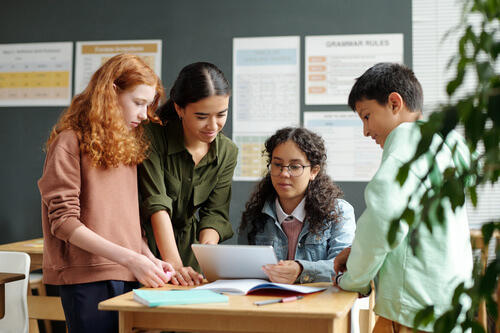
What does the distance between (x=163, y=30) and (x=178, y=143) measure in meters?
2.13

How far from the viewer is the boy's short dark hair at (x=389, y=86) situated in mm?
1540

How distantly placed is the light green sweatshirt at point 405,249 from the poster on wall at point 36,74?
10.4 ft

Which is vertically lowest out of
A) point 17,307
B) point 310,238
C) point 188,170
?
point 17,307

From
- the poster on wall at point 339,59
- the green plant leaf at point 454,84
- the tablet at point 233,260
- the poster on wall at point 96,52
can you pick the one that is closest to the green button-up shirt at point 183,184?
the tablet at point 233,260

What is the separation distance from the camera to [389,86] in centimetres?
154

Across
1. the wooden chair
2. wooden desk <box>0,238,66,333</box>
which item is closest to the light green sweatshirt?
wooden desk <box>0,238,66,333</box>

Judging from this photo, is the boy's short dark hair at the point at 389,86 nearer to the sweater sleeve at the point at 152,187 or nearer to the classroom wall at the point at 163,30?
the sweater sleeve at the point at 152,187

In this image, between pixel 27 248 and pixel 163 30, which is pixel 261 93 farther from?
pixel 27 248

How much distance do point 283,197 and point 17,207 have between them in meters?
2.66

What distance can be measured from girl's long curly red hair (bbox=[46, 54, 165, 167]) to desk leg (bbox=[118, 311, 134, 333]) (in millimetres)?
466

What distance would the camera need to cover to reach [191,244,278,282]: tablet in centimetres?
149

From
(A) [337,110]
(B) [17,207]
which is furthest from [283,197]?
(B) [17,207]

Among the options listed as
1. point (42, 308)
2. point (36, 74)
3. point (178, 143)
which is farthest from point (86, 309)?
point (36, 74)

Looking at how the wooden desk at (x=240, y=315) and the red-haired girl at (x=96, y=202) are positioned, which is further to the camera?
the red-haired girl at (x=96, y=202)
